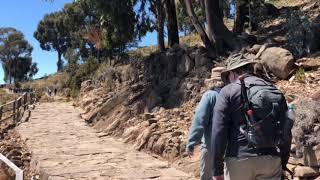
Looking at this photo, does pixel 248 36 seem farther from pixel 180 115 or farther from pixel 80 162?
pixel 80 162

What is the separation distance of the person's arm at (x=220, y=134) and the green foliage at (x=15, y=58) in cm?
7129

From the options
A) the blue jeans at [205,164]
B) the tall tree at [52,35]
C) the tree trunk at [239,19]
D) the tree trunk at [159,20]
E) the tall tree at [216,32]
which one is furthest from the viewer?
the tall tree at [52,35]

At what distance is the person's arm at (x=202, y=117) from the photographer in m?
5.26

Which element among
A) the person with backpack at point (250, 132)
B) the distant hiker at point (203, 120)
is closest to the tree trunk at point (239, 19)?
the distant hiker at point (203, 120)

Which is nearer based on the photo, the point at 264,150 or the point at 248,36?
the point at 264,150

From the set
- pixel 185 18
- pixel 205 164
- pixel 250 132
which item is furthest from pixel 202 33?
pixel 185 18

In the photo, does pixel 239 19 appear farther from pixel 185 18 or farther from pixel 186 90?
pixel 185 18

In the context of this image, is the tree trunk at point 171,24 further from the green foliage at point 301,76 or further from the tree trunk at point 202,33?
the green foliage at point 301,76

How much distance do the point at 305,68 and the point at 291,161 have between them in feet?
11.3

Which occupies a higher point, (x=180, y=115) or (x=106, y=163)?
(x=180, y=115)

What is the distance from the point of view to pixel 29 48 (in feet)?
253

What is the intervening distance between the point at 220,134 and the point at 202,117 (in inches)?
48.2

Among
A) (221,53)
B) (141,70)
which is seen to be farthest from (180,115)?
(141,70)

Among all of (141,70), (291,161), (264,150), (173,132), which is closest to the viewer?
(264,150)
